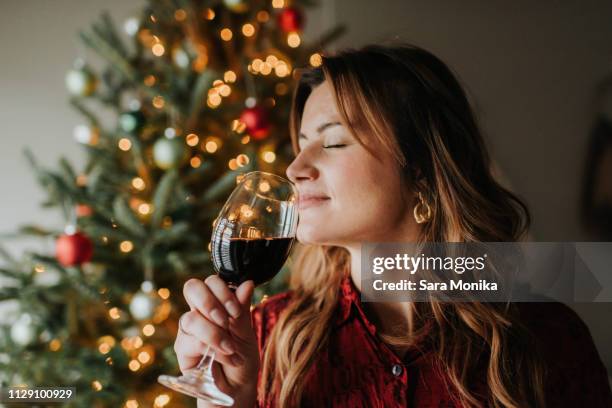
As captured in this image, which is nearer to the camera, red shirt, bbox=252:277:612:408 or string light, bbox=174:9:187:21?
red shirt, bbox=252:277:612:408

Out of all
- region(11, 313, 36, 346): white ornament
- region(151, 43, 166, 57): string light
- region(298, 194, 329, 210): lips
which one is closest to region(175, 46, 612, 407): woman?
region(298, 194, 329, 210): lips

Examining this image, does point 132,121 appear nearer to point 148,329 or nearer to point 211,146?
point 211,146

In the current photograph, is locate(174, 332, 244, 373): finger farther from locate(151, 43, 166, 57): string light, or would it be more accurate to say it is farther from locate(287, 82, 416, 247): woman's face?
locate(151, 43, 166, 57): string light

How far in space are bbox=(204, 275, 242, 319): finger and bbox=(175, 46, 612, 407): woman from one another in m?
0.08

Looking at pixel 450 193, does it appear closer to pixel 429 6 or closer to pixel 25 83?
pixel 429 6

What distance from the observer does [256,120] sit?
124 cm

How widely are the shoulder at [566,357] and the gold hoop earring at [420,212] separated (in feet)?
0.75

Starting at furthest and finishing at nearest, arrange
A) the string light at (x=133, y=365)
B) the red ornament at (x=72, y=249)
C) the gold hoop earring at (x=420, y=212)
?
the string light at (x=133, y=365) → the red ornament at (x=72, y=249) → the gold hoop earring at (x=420, y=212)

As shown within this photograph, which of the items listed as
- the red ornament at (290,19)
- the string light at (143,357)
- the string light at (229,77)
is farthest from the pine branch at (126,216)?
the red ornament at (290,19)

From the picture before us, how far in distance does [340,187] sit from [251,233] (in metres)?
0.21

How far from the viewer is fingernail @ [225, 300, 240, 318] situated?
627mm

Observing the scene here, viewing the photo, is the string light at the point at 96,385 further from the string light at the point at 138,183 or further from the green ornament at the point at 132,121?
the green ornament at the point at 132,121

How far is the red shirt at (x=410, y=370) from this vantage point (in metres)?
0.76

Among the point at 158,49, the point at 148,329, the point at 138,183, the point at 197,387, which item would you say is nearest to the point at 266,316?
the point at 197,387
